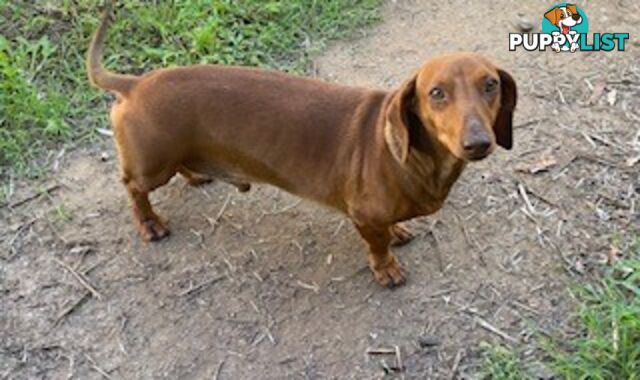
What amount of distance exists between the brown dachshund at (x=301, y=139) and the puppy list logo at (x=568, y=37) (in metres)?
1.60

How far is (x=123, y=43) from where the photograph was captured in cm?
473

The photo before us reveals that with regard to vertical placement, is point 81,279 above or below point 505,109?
below

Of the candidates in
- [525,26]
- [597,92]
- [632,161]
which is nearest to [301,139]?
[632,161]

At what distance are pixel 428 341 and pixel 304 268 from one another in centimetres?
67

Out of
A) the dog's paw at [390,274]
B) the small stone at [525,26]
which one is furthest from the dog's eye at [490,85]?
the small stone at [525,26]

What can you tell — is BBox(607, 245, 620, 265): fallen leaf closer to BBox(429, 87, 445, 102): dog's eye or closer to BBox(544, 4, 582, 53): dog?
BBox(429, 87, 445, 102): dog's eye

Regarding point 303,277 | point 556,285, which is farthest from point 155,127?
point 556,285

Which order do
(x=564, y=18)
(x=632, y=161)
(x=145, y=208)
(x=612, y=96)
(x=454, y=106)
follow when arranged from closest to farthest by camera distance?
1. (x=454, y=106)
2. (x=145, y=208)
3. (x=632, y=161)
4. (x=612, y=96)
5. (x=564, y=18)

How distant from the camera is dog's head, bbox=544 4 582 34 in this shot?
470cm

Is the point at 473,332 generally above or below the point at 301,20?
below

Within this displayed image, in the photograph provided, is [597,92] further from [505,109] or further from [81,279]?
[81,279]

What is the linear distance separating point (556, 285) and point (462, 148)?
40.4 inches

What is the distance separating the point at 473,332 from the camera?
330cm

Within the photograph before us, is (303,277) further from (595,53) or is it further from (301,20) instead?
(595,53)
